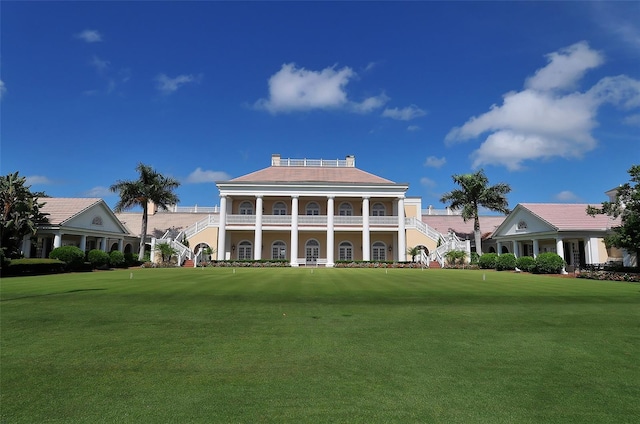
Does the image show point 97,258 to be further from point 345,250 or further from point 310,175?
point 345,250

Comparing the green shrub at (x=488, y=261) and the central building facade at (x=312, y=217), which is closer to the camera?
the green shrub at (x=488, y=261)

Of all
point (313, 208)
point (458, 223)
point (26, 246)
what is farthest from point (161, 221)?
point (458, 223)

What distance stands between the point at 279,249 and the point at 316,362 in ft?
118

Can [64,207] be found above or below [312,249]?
above

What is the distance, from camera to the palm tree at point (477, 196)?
36656mm

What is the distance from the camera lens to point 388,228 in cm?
3938

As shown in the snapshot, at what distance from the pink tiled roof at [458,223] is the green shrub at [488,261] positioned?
1254 centimetres

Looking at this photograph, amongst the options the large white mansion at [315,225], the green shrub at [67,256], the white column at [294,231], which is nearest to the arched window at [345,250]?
the large white mansion at [315,225]

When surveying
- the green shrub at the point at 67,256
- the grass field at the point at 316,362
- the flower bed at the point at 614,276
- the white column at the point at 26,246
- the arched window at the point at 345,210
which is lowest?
the grass field at the point at 316,362

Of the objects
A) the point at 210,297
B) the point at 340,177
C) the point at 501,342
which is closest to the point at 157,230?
the point at 340,177

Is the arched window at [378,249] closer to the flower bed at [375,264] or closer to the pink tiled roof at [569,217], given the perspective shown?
the flower bed at [375,264]

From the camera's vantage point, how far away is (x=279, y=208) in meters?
42.7

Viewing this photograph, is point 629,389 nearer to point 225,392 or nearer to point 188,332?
point 225,392

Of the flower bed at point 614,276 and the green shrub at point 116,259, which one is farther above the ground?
the green shrub at point 116,259
